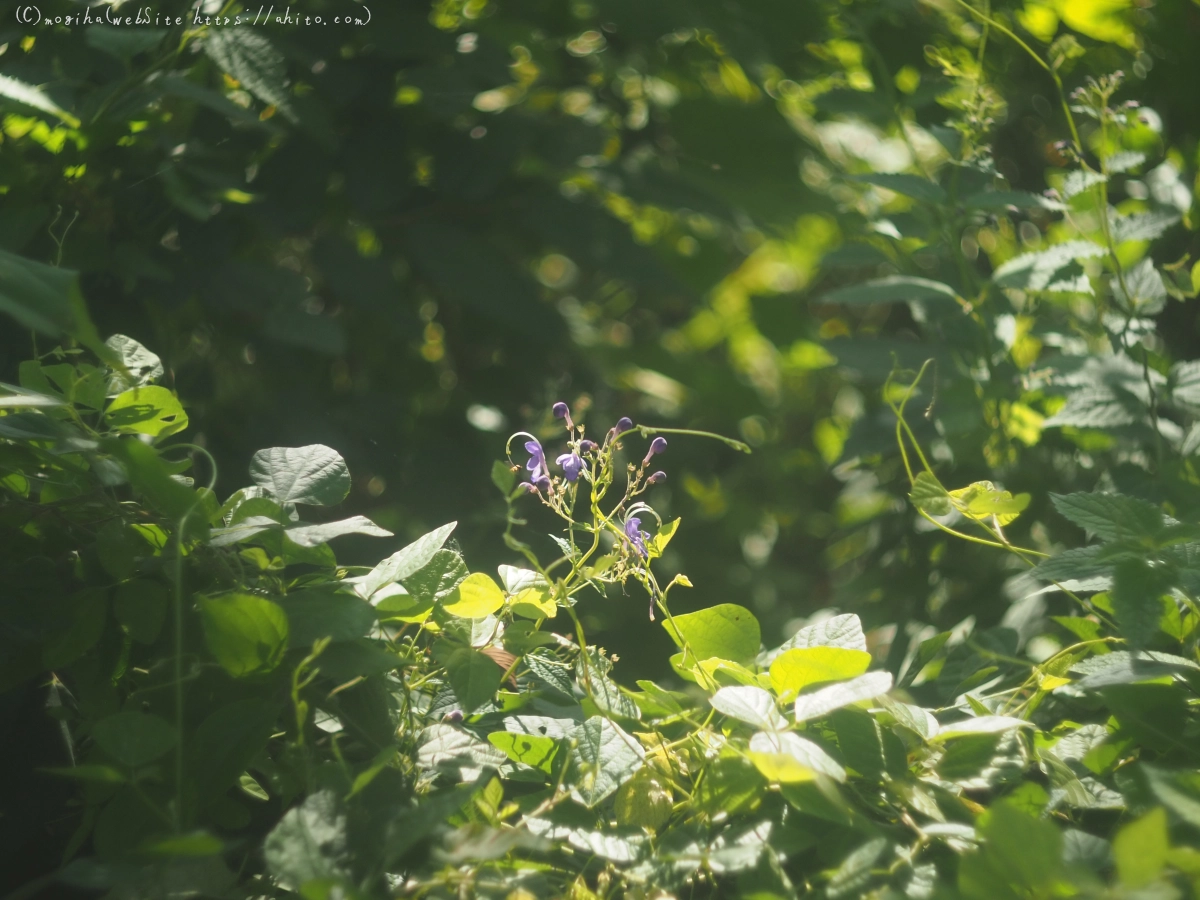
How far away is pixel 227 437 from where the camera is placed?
881 mm

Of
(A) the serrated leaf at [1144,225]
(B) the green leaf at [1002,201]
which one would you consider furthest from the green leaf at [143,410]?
(A) the serrated leaf at [1144,225]

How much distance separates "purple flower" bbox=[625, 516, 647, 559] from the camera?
0.45 m

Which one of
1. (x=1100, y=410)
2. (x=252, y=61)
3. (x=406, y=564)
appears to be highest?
(x=252, y=61)

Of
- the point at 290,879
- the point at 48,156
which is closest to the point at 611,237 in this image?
the point at 48,156

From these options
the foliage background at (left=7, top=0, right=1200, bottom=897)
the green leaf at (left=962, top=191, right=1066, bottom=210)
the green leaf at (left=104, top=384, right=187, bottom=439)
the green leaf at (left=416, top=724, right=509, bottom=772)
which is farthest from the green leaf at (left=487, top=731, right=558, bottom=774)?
the green leaf at (left=962, top=191, right=1066, bottom=210)

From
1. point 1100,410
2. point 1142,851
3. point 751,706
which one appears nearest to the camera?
point 1142,851

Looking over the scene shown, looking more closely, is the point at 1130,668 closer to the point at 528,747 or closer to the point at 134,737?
the point at 528,747

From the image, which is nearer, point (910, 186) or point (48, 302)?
point (48, 302)

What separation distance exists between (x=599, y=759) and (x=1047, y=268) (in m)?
0.53

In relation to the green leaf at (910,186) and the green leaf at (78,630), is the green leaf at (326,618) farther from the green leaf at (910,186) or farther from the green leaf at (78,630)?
the green leaf at (910,186)

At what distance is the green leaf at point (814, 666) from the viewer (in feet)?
1.32

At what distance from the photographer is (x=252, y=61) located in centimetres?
75

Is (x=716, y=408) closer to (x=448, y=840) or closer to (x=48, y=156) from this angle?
(x=48, y=156)

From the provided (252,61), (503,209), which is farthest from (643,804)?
(503,209)
